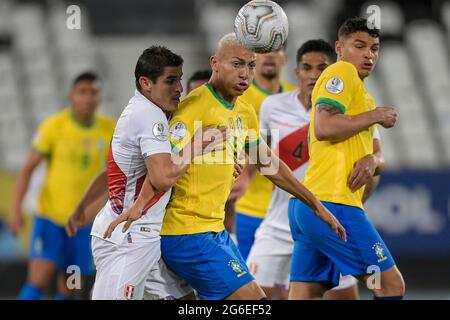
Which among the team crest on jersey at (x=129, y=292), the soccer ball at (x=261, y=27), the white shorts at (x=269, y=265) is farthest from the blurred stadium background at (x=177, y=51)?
the team crest on jersey at (x=129, y=292)

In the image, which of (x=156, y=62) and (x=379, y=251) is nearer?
(x=156, y=62)

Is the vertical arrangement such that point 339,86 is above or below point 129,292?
above

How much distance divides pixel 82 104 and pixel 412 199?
5431 mm

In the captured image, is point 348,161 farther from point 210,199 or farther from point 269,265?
point 269,265

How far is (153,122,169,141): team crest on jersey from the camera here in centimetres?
567

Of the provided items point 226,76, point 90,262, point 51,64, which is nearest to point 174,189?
point 226,76

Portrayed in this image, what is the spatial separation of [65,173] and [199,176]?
14.5ft

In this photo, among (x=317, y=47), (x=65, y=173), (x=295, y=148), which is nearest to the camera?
(x=317, y=47)

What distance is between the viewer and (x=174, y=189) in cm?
594

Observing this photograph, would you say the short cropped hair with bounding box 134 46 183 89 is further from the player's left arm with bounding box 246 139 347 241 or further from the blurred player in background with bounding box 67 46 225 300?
the player's left arm with bounding box 246 139 347 241

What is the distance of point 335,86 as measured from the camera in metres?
6.14

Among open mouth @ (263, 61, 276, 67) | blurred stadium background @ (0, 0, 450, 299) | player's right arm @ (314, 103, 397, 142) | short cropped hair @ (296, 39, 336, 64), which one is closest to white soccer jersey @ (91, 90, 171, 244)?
player's right arm @ (314, 103, 397, 142)

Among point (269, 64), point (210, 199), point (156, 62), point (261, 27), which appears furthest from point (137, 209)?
point (269, 64)

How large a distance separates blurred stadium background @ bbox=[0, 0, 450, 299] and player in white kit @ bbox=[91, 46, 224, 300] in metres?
10.8
